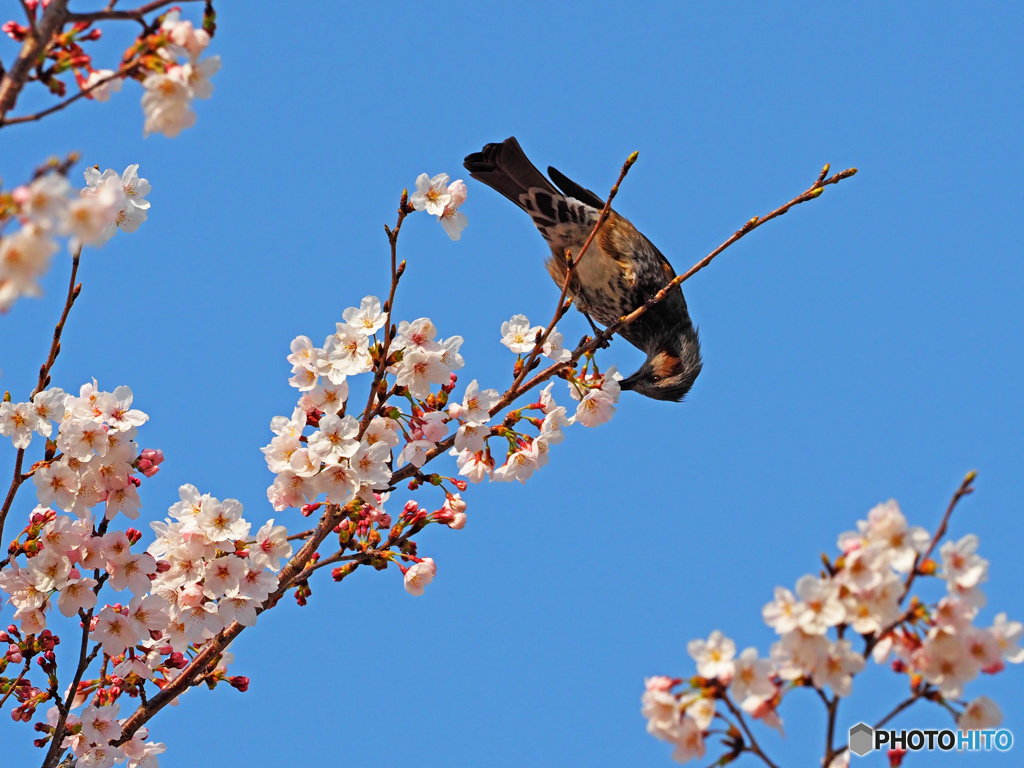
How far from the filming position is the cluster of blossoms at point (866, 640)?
2.25 meters

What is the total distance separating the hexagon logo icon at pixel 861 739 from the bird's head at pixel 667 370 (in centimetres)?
388

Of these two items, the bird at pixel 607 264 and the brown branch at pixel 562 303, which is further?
the bird at pixel 607 264

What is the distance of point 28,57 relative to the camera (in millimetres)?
2520

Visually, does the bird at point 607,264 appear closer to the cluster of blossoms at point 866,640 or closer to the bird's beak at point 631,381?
the bird's beak at point 631,381

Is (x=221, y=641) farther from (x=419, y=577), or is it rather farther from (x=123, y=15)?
(x=123, y=15)

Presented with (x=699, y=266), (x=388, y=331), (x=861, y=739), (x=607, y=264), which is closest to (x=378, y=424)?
(x=388, y=331)

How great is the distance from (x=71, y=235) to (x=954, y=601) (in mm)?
2029

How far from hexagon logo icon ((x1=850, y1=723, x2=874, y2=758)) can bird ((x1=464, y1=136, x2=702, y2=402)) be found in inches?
141

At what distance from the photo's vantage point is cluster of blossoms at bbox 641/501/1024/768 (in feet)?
7.39

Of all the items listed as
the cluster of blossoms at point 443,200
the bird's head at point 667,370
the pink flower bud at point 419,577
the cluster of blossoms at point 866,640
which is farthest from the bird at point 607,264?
the cluster of blossoms at point 866,640

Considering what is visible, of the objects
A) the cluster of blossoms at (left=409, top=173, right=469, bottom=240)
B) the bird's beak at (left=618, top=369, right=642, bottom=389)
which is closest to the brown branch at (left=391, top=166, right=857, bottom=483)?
the cluster of blossoms at (left=409, top=173, right=469, bottom=240)

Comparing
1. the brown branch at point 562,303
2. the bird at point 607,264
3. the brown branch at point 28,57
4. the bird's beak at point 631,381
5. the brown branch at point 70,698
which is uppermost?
the bird at point 607,264

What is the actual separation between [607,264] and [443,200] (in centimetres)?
259

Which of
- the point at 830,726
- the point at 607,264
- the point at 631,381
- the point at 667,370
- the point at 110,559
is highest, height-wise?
the point at 607,264
